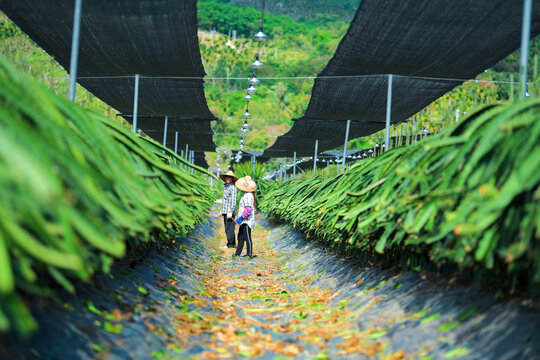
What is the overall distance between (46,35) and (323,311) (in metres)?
4.16

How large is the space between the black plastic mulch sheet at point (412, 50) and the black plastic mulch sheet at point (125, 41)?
1637 mm

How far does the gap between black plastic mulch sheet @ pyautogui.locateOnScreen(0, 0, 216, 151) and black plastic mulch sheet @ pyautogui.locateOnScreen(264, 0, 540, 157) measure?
64.5 inches

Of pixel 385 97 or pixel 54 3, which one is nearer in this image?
pixel 54 3

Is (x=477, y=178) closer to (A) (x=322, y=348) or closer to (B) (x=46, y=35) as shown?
(A) (x=322, y=348)

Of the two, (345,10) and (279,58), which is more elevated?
(345,10)

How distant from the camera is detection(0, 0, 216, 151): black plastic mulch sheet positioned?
15.7 feet

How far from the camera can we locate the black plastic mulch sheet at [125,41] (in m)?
4.79

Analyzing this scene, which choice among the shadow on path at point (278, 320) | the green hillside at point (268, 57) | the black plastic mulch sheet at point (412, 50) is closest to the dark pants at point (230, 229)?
the black plastic mulch sheet at point (412, 50)

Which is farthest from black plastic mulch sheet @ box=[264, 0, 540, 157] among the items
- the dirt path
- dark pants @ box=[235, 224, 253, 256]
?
the dirt path

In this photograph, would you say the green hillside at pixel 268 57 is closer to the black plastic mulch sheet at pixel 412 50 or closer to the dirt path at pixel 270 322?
the black plastic mulch sheet at pixel 412 50

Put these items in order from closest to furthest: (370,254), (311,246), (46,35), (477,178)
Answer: (477,178), (370,254), (46,35), (311,246)

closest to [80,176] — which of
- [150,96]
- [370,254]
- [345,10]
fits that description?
[370,254]

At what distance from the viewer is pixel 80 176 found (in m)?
1.67

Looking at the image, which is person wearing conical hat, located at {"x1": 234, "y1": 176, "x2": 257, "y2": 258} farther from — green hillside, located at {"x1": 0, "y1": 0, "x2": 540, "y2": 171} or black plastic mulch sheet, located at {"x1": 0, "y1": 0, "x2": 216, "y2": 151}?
green hillside, located at {"x1": 0, "y1": 0, "x2": 540, "y2": 171}
